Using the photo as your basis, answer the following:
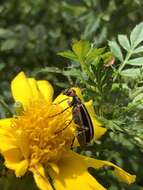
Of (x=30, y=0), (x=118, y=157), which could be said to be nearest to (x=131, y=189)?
(x=118, y=157)

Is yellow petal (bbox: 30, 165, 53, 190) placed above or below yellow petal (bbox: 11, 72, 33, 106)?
below

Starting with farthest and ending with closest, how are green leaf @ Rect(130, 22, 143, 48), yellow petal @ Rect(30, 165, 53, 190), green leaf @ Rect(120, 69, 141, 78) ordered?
green leaf @ Rect(130, 22, 143, 48) < green leaf @ Rect(120, 69, 141, 78) < yellow petal @ Rect(30, 165, 53, 190)

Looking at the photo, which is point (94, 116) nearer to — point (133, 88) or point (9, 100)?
point (133, 88)

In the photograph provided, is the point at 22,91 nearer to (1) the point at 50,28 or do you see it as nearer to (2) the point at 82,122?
(2) the point at 82,122

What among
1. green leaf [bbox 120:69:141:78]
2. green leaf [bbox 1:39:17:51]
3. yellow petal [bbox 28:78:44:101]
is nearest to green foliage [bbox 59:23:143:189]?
green leaf [bbox 120:69:141:78]

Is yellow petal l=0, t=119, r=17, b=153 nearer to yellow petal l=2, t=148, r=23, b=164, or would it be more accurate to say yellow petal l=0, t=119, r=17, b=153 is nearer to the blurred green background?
yellow petal l=2, t=148, r=23, b=164

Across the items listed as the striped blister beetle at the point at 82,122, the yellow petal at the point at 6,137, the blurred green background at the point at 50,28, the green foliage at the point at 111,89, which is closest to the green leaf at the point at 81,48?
the green foliage at the point at 111,89

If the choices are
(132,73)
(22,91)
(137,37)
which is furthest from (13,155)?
(137,37)
